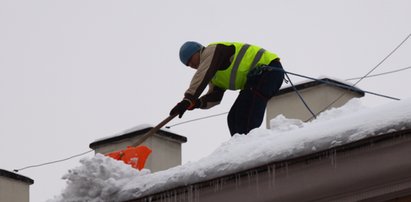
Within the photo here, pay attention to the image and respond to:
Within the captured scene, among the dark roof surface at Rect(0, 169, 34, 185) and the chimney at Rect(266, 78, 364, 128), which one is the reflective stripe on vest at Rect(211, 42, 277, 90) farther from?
the dark roof surface at Rect(0, 169, 34, 185)

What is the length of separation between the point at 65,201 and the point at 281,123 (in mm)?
1396

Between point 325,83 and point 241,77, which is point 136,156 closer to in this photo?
point 241,77

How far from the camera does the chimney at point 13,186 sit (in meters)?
11.9

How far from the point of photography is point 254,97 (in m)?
9.95

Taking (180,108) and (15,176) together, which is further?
(15,176)

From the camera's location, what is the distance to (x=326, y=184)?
7309mm

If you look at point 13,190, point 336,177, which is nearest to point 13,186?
point 13,190

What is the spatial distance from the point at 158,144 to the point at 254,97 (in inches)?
48.8

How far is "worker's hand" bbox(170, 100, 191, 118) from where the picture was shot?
9828 mm

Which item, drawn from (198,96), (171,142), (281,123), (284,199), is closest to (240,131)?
(198,96)

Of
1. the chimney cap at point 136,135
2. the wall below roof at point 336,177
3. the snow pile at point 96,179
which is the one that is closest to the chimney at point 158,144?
the chimney cap at point 136,135

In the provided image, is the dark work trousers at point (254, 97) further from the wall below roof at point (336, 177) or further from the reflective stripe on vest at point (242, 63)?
the wall below roof at point (336, 177)

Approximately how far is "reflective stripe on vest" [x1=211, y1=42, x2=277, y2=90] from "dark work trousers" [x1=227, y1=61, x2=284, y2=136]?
0.14 ft

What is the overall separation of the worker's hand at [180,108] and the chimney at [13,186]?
2.45 metres
